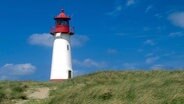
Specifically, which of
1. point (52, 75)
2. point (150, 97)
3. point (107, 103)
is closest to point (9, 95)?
point (107, 103)

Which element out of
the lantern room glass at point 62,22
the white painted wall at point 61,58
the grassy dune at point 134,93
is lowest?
the grassy dune at point 134,93

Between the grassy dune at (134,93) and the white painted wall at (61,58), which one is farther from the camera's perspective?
the white painted wall at (61,58)

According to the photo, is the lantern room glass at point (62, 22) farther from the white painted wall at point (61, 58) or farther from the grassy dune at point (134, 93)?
the grassy dune at point (134, 93)

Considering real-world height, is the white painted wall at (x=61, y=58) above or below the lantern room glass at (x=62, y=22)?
below

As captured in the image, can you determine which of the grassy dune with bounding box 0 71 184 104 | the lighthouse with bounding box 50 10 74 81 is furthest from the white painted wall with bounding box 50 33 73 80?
the grassy dune with bounding box 0 71 184 104

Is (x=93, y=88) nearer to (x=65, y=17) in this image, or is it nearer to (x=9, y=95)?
(x=9, y=95)

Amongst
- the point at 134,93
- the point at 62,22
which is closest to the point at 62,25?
the point at 62,22

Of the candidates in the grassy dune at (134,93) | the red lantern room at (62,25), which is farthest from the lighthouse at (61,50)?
the grassy dune at (134,93)

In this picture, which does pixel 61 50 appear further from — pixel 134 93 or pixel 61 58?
pixel 134 93

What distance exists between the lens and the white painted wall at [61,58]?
3591cm

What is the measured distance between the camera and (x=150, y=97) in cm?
1086

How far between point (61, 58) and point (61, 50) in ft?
2.38

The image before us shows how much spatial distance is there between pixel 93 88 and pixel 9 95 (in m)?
5.75

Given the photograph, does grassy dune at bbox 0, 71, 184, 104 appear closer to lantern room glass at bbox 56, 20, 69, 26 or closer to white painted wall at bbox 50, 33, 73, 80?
white painted wall at bbox 50, 33, 73, 80
